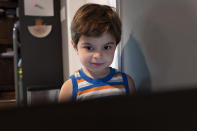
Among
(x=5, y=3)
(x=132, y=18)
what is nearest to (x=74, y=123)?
(x=132, y=18)

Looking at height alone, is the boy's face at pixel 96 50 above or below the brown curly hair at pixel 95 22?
below

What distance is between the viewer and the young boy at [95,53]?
622mm

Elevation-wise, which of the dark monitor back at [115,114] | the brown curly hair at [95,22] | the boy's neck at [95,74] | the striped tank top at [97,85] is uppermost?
the brown curly hair at [95,22]

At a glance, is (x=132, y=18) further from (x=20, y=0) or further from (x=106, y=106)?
(x=20, y=0)

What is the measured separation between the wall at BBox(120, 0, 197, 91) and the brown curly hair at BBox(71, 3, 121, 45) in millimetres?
121

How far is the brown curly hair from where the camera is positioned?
613 mm

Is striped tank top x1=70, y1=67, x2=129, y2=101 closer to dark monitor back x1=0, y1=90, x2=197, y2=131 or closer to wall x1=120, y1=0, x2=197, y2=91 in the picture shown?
wall x1=120, y1=0, x2=197, y2=91

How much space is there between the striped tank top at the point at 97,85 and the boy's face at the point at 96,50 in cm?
6

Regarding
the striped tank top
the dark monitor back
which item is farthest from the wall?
the dark monitor back

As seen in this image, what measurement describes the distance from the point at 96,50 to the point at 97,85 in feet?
0.45

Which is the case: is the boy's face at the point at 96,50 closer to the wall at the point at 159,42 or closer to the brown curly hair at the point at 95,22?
the brown curly hair at the point at 95,22

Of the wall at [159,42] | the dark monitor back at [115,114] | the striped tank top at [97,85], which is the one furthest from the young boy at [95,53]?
the dark monitor back at [115,114]

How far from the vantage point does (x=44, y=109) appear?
106 mm

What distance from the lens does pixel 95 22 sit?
24.5 inches
